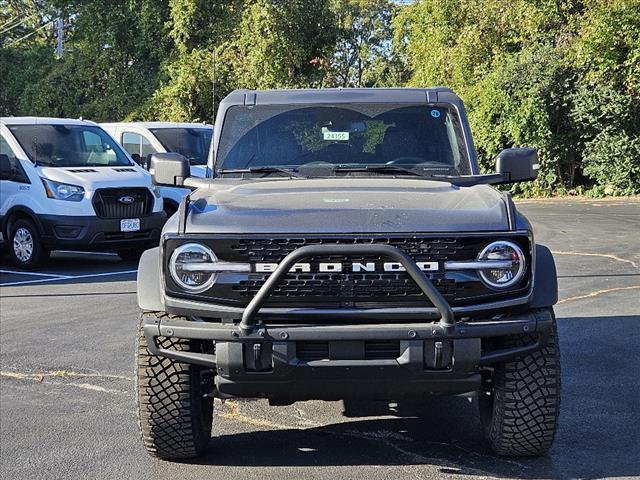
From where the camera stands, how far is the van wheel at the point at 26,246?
1363cm

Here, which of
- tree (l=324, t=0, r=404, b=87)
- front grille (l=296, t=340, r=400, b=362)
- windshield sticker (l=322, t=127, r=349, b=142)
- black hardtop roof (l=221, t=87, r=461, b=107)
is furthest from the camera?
tree (l=324, t=0, r=404, b=87)

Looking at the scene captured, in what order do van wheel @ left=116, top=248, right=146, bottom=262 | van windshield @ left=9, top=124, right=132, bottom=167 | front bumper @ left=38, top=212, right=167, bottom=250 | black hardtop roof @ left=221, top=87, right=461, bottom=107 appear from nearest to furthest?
black hardtop roof @ left=221, top=87, right=461, bottom=107 < front bumper @ left=38, top=212, right=167, bottom=250 < van windshield @ left=9, top=124, right=132, bottom=167 < van wheel @ left=116, top=248, right=146, bottom=262

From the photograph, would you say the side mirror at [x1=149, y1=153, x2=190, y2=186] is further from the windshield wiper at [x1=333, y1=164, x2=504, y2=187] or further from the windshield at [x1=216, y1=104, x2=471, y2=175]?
the windshield wiper at [x1=333, y1=164, x2=504, y2=187]

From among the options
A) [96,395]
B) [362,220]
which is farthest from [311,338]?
[96,395]

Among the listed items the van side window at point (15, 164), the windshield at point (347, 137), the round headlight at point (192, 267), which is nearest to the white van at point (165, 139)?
the van side window at point (15, 164)

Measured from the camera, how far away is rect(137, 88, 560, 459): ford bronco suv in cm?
445

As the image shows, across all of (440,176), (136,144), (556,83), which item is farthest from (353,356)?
(556,83)

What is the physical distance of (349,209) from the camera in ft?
15.6

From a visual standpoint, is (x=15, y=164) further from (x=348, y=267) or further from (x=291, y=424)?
(x=348, y=267)

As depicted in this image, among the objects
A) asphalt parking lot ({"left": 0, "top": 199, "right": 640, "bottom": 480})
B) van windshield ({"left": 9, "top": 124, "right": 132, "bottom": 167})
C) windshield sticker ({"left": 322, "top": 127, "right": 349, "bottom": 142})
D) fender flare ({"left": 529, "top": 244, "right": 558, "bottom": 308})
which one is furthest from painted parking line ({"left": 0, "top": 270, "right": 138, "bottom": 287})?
fender flare ({"left": 529, "top": 244, "right": 558, "bottom": 308})

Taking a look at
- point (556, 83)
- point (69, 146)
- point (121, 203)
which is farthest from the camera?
point (556, 83)

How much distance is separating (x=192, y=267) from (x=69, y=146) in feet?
33.6

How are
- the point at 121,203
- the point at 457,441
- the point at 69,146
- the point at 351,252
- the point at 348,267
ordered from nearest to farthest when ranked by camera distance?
the point at 351,252 → the point at 348,267 → the point at 457,441 → the point at 121,203 → the point at 69,146

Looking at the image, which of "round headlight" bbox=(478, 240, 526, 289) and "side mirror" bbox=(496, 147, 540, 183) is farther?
"side mirror" bbox=(496, 147, 540, 183)
